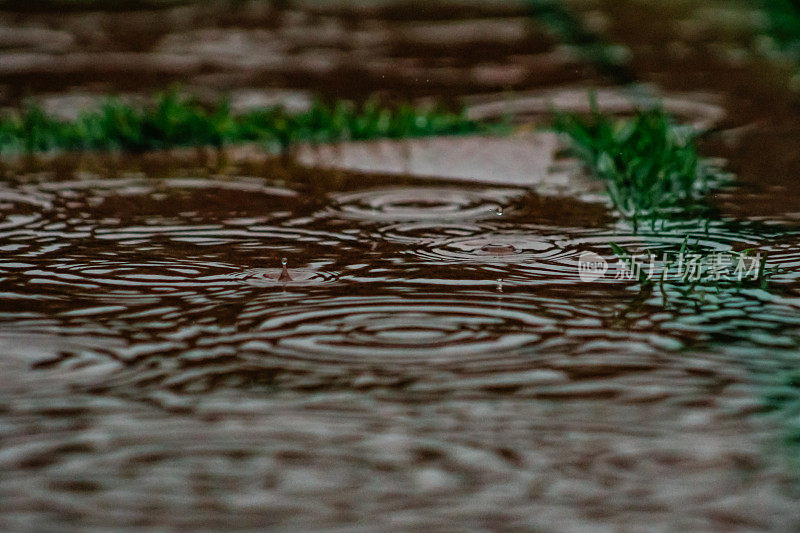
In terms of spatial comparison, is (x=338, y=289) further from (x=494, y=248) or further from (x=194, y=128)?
(x=194, y=128)

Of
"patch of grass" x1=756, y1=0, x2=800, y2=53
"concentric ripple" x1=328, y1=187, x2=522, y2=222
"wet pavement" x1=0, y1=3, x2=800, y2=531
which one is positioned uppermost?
"patch of grass" x1=756, y1=0, x2=800, y2=53

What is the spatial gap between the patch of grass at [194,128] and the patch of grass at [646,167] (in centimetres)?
59

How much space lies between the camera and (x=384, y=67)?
17.7 feet

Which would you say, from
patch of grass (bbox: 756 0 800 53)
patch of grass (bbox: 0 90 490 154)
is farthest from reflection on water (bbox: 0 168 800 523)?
patch of grass (bbox: 0 90 490 154)

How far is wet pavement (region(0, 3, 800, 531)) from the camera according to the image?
1.35 m

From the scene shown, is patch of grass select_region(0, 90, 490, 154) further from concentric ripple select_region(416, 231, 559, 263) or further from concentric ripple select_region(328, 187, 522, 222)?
concentric ripple select_region(416, 231, 559, 263)

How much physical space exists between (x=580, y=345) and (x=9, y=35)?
5428 mm

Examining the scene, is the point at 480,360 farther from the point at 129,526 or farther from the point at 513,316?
the point at 129,526
